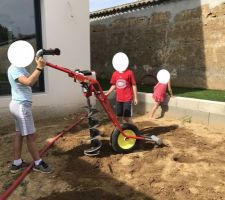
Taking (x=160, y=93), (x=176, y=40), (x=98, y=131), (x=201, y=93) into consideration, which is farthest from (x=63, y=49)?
(x=176, y=40)

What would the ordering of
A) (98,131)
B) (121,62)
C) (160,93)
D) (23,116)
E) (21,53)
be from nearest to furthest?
(21,53) < (23,116) < (98,131) < (121,62) < (160,93)

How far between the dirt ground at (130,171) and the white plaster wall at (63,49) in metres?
1.32

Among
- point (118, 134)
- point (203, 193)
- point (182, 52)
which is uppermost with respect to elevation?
point (182, 52)

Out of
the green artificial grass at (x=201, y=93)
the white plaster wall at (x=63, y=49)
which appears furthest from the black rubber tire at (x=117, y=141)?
the green artificial grass at (x=201, y=93)

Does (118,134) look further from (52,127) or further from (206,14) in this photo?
(206,14)

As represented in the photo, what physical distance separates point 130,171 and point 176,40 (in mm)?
7765

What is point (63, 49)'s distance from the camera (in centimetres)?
838

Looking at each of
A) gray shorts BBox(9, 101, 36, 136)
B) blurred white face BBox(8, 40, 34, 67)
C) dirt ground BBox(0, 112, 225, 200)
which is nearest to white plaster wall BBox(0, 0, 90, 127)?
dirt ground BBox(0, 112, 225, 200)

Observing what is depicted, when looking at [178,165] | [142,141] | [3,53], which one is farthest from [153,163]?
[3,53]

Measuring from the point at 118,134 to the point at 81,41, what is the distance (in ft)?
11.7

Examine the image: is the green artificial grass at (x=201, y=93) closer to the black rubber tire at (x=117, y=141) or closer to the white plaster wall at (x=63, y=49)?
the white plaster wall at (x=63, y=49)

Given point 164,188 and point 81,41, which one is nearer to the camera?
point 164,188

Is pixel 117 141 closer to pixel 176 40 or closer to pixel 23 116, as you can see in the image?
pixel 23 116

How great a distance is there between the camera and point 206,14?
11.1 metres
